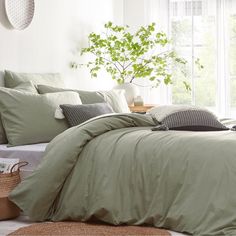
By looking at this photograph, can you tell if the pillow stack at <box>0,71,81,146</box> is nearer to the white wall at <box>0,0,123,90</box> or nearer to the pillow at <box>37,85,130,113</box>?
the pillow at <box>37,85,130,113</box>

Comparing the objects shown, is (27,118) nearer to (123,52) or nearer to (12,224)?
(12,224)

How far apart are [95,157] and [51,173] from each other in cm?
27

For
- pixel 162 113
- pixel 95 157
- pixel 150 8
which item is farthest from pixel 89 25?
pixel 95 157

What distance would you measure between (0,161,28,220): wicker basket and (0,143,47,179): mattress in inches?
3.4

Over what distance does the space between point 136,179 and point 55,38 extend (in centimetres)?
249

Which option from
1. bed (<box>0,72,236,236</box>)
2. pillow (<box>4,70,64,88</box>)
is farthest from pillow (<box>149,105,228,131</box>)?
pillow (<box>4,70,64,88</box>)

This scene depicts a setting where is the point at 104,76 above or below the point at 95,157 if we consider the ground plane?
above

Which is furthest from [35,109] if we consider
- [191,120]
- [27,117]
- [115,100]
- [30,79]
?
[115,100]

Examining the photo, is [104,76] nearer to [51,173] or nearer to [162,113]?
[162,113]

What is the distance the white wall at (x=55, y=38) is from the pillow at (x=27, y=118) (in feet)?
1.76

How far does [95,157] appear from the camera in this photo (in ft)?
10.4

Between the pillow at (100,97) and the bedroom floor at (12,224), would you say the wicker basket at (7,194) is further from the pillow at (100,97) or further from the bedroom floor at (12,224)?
the pillow at (100,97)

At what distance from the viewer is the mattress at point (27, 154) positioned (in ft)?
11.4

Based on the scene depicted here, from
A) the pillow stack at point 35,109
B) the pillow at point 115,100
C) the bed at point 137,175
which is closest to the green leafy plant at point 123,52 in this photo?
the pillow at point 115,100
